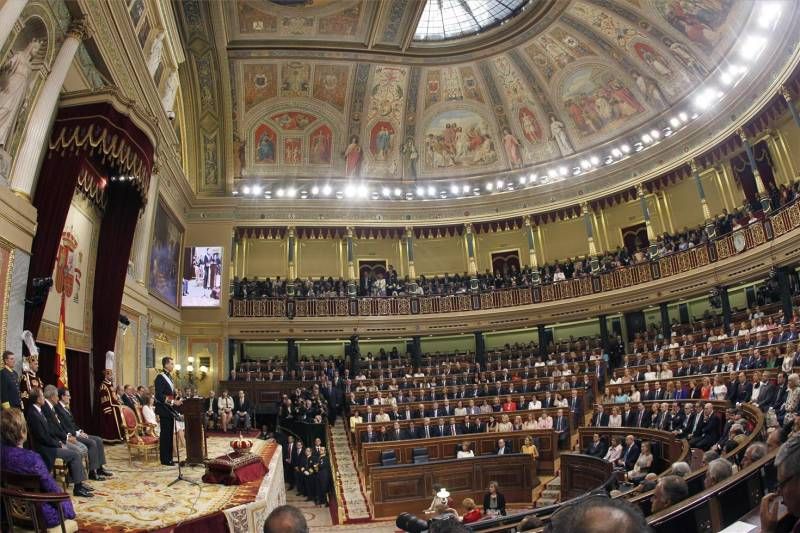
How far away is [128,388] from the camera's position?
1023cm

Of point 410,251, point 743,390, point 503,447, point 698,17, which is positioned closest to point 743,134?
point 698,17

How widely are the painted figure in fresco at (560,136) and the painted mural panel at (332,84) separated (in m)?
8.79

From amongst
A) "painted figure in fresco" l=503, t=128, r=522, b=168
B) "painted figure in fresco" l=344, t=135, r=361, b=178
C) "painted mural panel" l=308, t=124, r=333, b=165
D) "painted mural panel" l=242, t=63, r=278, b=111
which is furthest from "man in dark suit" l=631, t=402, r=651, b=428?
"painted mural panel" l=242, t=63, r=278, b=111

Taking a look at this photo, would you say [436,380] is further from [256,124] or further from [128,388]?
[256,124]

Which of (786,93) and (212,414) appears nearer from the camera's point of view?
(786,93)

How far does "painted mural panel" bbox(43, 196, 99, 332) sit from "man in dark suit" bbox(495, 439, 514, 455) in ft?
29.8

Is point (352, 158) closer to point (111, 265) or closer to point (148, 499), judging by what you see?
point (111, 265)

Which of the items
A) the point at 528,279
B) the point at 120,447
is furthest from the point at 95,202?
the point at 528,279

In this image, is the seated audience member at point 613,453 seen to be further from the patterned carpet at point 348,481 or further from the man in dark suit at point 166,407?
the man in dark suit at point 166,407

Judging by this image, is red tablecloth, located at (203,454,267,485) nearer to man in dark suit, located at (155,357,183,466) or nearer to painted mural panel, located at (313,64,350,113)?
man in dark suit, located at (155,357,183,466)

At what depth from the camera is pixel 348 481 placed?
13.6m

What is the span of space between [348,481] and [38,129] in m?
9.77

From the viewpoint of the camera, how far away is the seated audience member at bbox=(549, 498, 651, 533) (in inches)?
52.7

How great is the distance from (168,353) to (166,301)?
176cm
